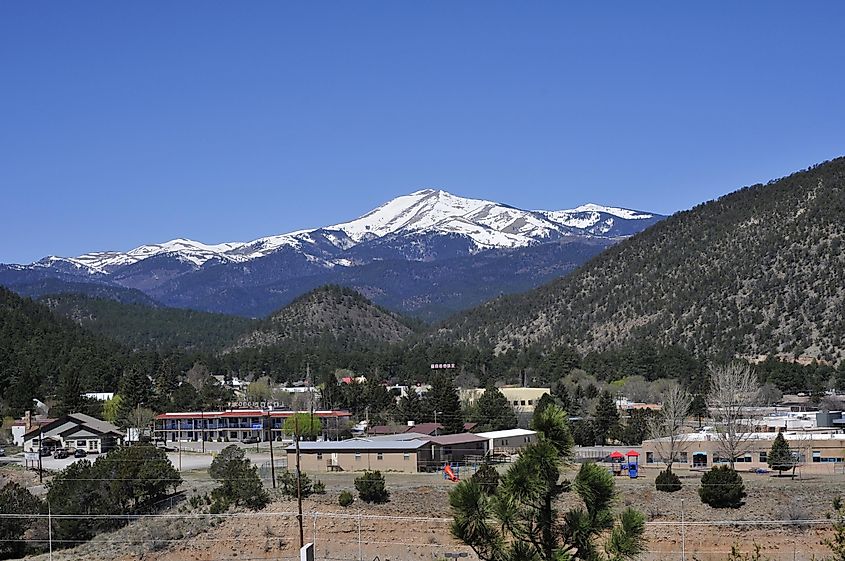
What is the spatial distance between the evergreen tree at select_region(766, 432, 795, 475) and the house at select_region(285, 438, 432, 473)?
19.2 meters

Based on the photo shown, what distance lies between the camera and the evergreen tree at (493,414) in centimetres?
8338

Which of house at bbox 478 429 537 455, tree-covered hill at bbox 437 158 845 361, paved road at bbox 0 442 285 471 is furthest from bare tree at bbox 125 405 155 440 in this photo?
tree-covered hill at bbox 437 158 845 361

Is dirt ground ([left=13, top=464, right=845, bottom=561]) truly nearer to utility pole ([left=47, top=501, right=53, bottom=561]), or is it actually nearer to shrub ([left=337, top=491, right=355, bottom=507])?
shrub ([left=337, top=491, right=355, bottom=507])

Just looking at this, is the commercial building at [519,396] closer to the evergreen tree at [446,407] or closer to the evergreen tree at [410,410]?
the evergreen tree at [410,410]

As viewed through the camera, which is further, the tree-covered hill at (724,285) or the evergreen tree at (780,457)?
the tree-covered hill at (724,285)

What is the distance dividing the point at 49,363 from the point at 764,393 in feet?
244

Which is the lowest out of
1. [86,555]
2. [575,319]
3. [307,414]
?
[86,555]

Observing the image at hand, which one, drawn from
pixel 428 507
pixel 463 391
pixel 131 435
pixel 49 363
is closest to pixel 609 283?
pixel 463 391

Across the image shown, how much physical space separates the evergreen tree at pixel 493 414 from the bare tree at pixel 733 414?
15074 millimetres

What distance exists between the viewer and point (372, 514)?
50.8 metres

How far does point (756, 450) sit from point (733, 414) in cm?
460

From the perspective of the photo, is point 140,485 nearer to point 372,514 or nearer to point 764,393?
point 372,514

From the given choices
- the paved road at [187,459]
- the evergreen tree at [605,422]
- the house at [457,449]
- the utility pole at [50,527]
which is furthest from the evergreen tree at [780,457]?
the utility pole at [50,527]

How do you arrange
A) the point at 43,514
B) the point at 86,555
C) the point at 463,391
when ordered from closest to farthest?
the point at 86,555 → the point at 43,514 → the point at 463,391
